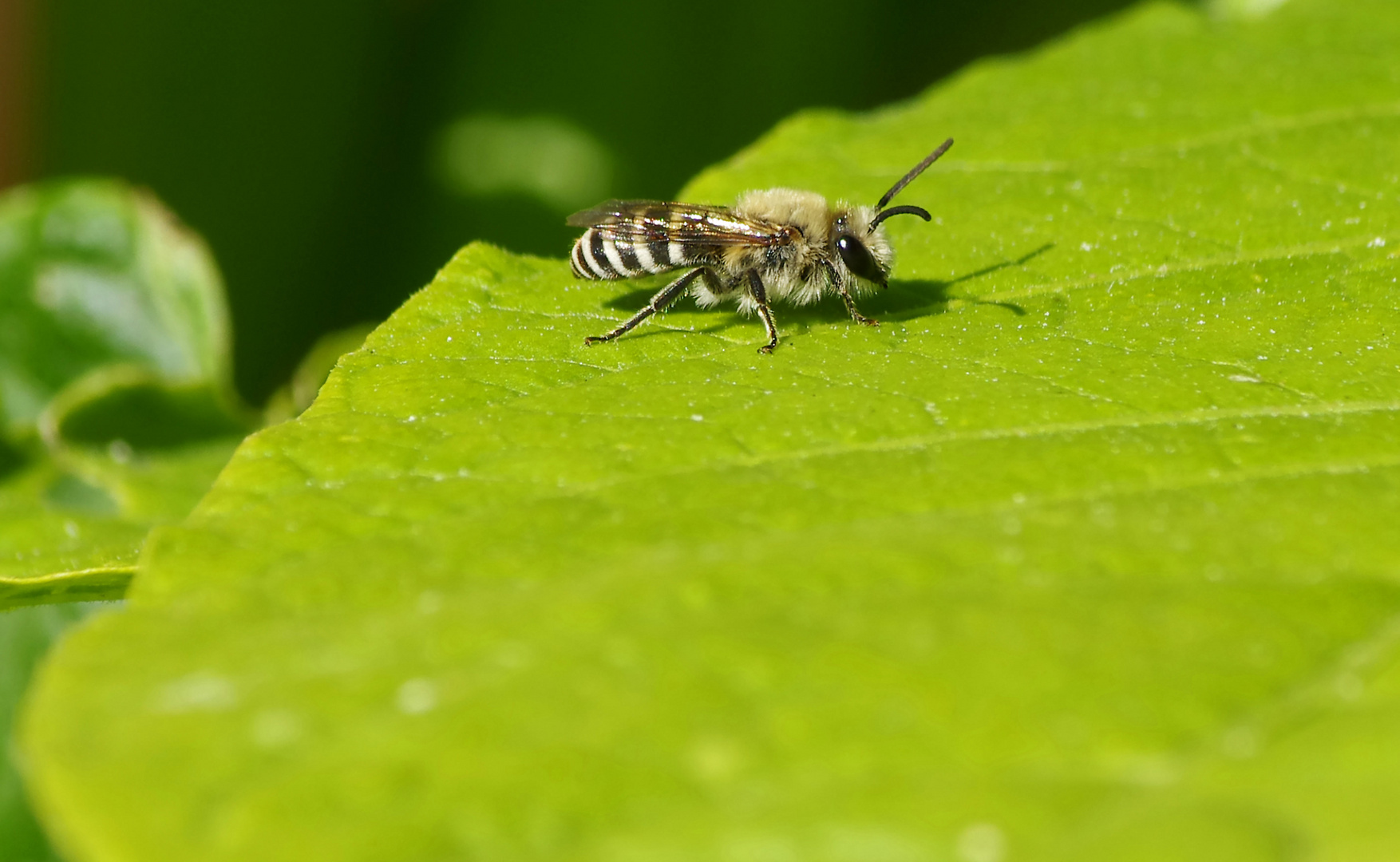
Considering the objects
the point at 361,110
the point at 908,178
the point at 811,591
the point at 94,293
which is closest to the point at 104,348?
the point at 94,293

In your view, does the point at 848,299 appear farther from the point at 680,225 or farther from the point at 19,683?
the point at 19,683

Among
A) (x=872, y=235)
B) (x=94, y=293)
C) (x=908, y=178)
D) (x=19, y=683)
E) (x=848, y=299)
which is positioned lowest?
(x=19, y=683)

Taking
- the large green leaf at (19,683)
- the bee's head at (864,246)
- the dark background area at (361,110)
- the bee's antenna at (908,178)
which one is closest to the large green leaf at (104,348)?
the large green leaf at (19,683)

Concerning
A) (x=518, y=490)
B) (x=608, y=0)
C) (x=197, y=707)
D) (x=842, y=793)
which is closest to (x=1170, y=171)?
(x=518, y=490)

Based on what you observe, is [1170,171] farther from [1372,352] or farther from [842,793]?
[842,793]

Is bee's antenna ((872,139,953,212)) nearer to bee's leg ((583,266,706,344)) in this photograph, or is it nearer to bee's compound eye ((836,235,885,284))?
bee's compound eye ((836,235,885,284))

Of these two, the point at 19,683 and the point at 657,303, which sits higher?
the point at 657,303
